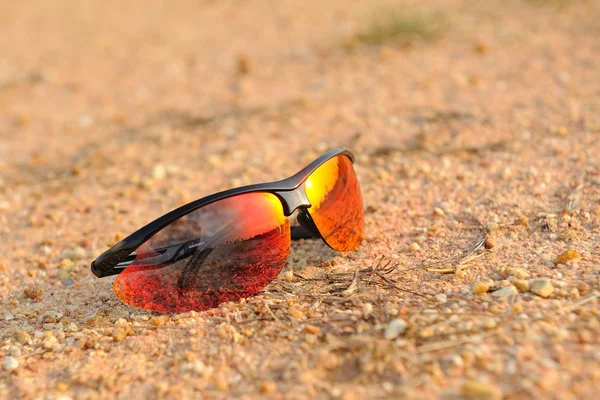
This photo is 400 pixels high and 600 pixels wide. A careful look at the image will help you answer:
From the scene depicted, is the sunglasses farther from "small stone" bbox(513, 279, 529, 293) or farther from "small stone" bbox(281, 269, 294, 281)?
"small stone" bbox(513, 279, 529, 293)

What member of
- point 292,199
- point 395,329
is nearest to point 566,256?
point 395,329

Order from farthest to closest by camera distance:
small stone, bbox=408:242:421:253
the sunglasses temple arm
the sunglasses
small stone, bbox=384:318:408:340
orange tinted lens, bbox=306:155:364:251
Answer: the sunglasses temple arm → small stone, bbox=408:242:421:253 → orange tinted lens, bbox=306:155:364:251 → the sunglasses → small stone, bbox=384:318:408:340

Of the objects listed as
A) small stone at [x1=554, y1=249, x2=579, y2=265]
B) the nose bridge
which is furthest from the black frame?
small stone at [x1=554, y1=249, x2=579, y2=265]

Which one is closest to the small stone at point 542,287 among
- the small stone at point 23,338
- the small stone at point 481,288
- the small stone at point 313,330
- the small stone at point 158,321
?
the small stone at point 481,288

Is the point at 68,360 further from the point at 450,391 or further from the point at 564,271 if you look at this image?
the point at 564,271

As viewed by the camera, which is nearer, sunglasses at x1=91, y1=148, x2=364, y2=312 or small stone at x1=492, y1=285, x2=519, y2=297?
small stone at x1=492, y1=285, x2=519, y2=297

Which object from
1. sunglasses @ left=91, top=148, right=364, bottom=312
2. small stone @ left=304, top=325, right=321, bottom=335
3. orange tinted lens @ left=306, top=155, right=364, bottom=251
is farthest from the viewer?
orange tinted lens @ left=306, top=155, right=364, bottom=251

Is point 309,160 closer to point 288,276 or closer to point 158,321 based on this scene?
point 288,276
